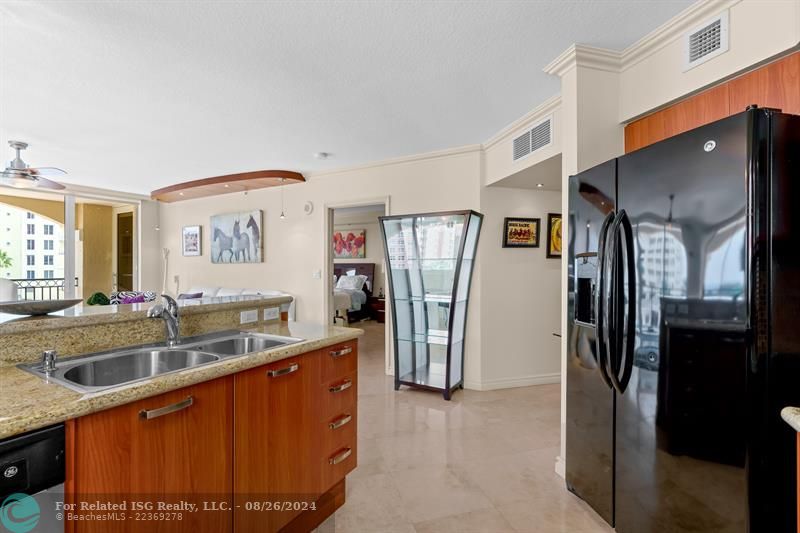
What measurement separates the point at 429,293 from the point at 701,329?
104 inches

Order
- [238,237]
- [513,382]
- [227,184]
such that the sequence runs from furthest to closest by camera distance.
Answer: [238,237]
[227,184]
[513,382]

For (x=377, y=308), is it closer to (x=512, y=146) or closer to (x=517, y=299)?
(x=517, y=299)

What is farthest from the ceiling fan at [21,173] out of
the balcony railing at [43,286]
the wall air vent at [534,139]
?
the wall air vent at [534,139]

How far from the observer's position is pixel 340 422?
1.99 metres

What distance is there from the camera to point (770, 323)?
1.25 metres

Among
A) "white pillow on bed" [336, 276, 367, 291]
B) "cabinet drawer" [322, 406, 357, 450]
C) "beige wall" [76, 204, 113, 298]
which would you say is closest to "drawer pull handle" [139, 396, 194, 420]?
"cabinet drawer" [322, 406, 357, 450]

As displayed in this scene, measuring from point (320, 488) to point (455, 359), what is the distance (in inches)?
87.9

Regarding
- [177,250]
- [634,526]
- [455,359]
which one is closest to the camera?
[634,526]

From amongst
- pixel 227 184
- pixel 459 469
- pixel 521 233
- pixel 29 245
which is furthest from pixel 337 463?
pixel 29 245

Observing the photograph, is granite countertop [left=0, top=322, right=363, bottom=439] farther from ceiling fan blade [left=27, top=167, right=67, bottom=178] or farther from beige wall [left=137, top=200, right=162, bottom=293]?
beige wall [left=137, top=200, right=162, bottom=293]

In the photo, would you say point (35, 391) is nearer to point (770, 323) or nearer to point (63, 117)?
point (770, 323)

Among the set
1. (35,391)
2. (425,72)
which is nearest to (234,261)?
(425,72)

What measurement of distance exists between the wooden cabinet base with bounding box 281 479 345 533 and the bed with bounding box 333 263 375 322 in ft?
17.3

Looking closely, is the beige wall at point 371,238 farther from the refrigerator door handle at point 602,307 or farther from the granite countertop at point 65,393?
the granite countertop at point 65,393
